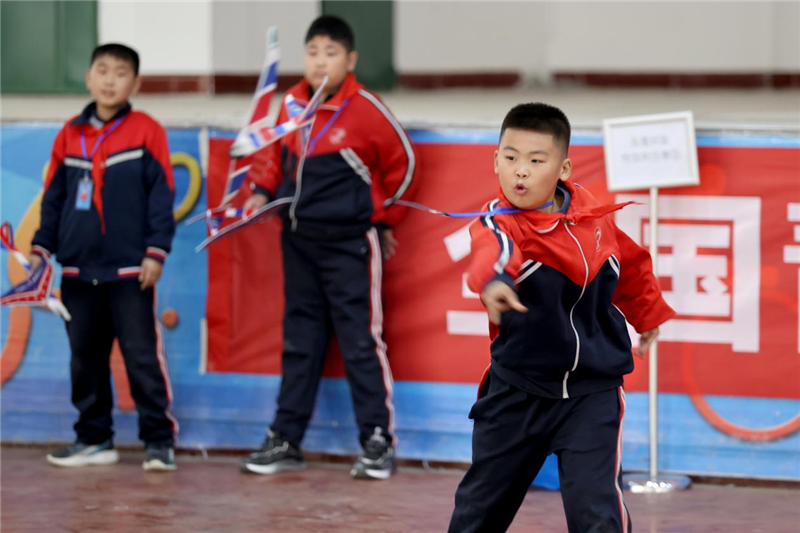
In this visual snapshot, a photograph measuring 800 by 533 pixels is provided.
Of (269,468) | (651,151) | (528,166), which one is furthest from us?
(269,468)

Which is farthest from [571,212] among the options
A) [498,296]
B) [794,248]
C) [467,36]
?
[467,36]

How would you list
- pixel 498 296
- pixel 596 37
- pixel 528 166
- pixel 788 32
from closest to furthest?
pixel 498 296, pixel 528 166, pixel 788 32, pixel 596 37

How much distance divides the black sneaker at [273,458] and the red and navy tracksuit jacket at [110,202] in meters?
0.97

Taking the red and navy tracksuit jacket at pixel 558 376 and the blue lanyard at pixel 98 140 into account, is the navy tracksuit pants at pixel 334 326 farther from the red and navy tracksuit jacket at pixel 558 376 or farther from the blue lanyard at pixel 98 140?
the red and navy tracksuit jacket at pixel 558 376

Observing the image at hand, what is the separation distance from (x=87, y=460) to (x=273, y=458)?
2.93ft

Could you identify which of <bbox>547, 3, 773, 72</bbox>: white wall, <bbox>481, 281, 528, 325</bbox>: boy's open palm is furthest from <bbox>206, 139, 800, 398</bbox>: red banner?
<bbox>547, 3, 773, 72</bbox>: white wall

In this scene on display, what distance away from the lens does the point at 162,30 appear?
9086 millimetres

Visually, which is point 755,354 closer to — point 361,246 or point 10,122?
point 361,246

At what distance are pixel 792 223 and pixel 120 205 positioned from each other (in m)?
2.94

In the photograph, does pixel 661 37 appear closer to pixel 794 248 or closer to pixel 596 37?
pixel 596 37

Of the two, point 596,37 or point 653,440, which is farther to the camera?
point 596,37

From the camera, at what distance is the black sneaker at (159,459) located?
18.6ft

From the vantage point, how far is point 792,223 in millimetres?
5375

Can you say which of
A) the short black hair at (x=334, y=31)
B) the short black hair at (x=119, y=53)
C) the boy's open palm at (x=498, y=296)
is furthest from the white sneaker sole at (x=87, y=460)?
the boy's open palm at (x=498, y=296)
